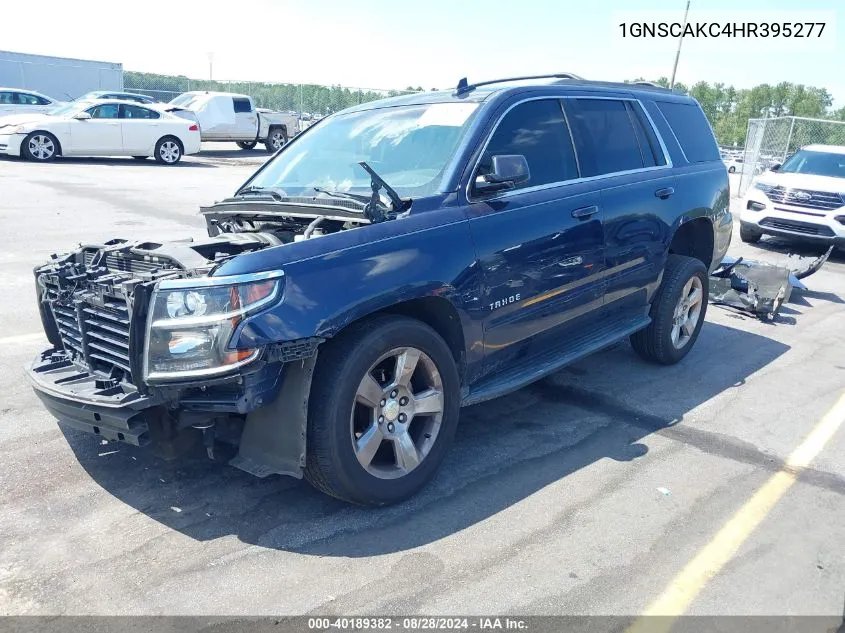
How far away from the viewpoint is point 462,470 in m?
4.03

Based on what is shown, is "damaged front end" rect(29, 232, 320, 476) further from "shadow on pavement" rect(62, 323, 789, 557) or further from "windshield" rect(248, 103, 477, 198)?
"windshield" rect(248, 103, 477, 198)

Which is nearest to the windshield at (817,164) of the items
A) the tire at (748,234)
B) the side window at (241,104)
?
the tire at (748,234)

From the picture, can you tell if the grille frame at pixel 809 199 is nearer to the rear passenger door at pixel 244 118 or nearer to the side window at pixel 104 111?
the side window at pixel 104 111

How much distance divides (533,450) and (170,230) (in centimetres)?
774

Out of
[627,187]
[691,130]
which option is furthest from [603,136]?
[691,130]

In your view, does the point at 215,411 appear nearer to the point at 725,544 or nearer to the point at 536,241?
the point at 536,241

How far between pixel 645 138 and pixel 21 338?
508cm

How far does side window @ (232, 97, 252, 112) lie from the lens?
25633mm

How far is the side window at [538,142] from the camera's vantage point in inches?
167

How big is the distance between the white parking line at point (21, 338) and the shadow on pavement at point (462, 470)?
184 centimetres

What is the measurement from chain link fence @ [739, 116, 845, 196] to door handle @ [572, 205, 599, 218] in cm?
1640

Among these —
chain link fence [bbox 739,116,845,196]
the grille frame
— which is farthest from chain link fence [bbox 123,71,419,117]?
the grille frame

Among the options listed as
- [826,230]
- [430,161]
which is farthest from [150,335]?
[826,230]

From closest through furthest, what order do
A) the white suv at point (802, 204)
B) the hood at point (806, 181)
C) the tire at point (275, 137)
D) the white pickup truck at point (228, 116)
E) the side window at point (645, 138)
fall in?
1. the side window at point (645, 138)
2. the white suv at point (802, 204)
3. the hood at point (806, 181)
4. the white pickup truck at point (228, 116)
5. the tire at point (275, 137)
